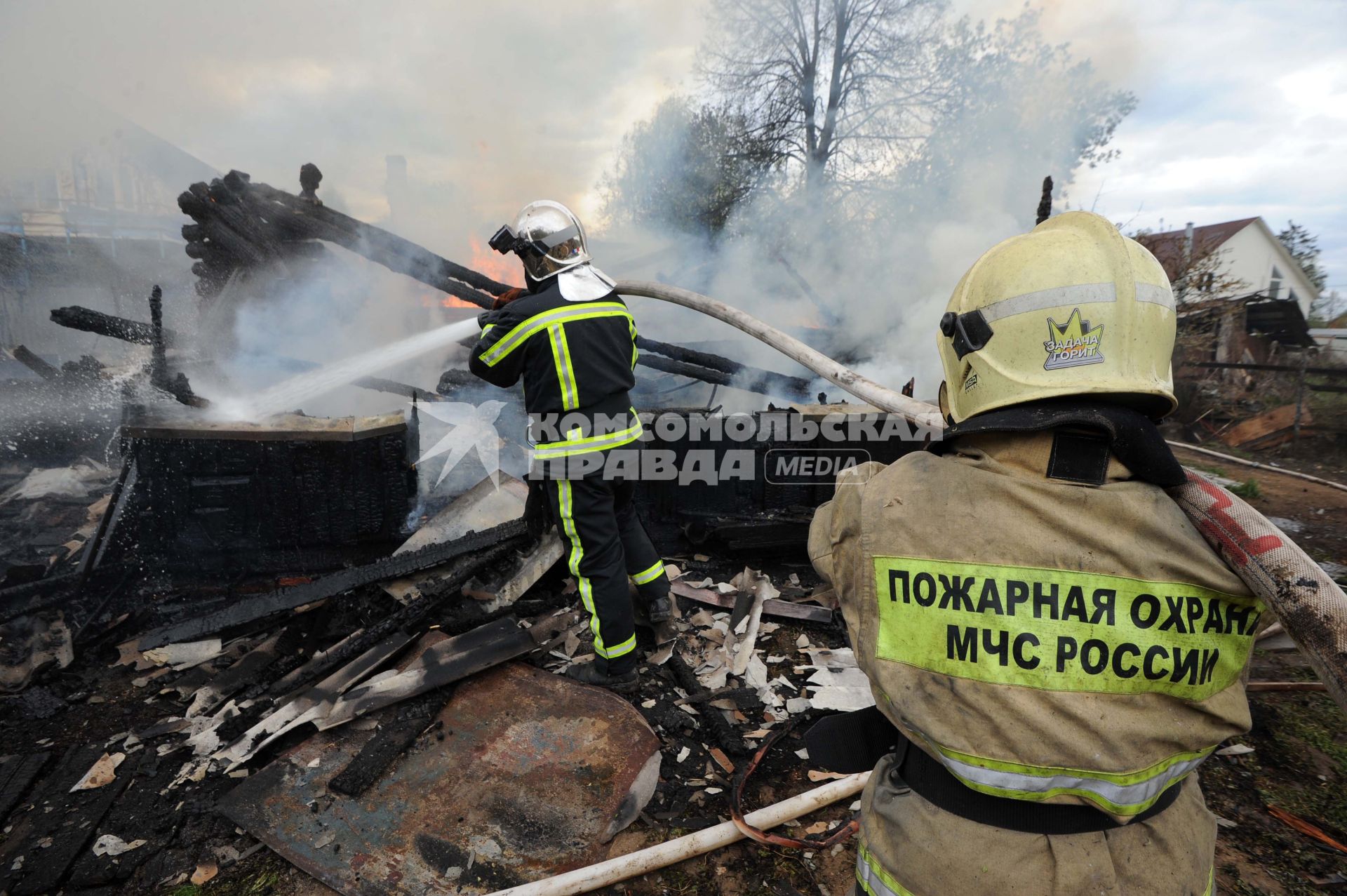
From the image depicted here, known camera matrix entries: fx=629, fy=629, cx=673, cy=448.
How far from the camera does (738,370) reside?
21.2 feet

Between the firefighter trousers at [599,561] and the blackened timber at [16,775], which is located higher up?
the firefighter trousers at [599,561]

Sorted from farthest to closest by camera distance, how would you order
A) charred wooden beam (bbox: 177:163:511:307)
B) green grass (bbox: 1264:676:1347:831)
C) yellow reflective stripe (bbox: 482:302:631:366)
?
charred wooden beam (bbox: 177:163:511:307) → yellow reflective stripe (bbox: 482:302:631:366) → green grass (bbox: 1264:676:1347:831)

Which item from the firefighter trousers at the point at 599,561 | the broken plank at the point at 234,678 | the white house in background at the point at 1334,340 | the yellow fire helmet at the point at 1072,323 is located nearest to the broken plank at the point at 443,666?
the firefighter trousers at the point at 599,561

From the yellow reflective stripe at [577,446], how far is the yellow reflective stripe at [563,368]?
0.18 m

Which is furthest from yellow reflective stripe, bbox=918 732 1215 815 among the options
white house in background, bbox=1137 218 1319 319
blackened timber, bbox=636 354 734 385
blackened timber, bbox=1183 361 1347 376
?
white house in background, bbox=1137 218 1319 319

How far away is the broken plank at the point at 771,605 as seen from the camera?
388 centimetres

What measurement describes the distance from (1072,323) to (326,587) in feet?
11.8

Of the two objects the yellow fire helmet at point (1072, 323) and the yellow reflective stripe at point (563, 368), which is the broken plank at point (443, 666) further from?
the yellow fire helmet at point (1072, 323)

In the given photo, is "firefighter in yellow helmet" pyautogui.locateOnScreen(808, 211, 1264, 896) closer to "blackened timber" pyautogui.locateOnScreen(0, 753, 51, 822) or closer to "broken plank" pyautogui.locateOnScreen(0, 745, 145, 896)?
"broken plank" pyautogui.locateOnScreen(0, 745, 145, 896)

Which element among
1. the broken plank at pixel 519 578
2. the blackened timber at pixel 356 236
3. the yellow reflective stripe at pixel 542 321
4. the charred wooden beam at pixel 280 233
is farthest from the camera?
the blackened timber at pixel 356 236

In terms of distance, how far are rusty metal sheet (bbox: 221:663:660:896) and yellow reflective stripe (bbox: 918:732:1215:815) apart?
1.67 meters

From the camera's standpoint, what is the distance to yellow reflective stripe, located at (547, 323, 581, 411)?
302cm

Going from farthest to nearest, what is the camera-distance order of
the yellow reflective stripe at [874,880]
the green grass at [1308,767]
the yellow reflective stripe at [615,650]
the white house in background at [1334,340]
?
the white house in background at [1334,340], the yellow reflective stripe at [615,650], the green grass at [1308,767], the yellow reflective stripe at [874,880]

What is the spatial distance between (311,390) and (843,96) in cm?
1126
